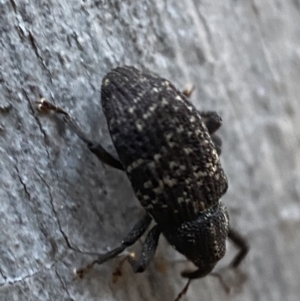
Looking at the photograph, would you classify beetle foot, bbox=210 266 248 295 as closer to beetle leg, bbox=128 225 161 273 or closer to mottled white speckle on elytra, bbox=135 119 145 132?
beetle leg, bbox=128 225 161 273

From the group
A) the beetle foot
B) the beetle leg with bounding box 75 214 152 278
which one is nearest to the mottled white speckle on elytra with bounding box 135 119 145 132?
the beetle leg with bounding box 75 214 152 278

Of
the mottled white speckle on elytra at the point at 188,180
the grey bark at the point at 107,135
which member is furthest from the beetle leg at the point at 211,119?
the mottled white speckle on elytra at the point at 188,180

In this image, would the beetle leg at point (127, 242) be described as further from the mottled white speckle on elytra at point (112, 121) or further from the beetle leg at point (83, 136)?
the mottled white speckle on elytra at point (112, 121)

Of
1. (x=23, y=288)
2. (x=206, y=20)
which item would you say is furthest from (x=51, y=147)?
(x=206, y=20)

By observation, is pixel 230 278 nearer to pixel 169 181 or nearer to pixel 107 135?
pixel 169 181

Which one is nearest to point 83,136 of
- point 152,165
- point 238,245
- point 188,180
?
point 152,165

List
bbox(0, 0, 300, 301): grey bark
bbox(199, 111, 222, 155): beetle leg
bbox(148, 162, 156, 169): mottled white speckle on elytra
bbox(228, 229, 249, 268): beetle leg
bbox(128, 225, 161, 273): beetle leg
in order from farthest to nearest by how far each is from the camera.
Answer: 1. bbox(228, 229, 249, 268): beetle leg
2. bbox(199, 111, 222, 155): beetle leg
3. bbox(128, 225, 161, 273): beetle leg
4. bbox(148, 162, 156, 169): mottled white speckle on elytra
5. bbox(0, 0, 300, 301): grey bark

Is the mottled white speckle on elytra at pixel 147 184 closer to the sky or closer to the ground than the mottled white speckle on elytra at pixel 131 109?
closer to the ground
